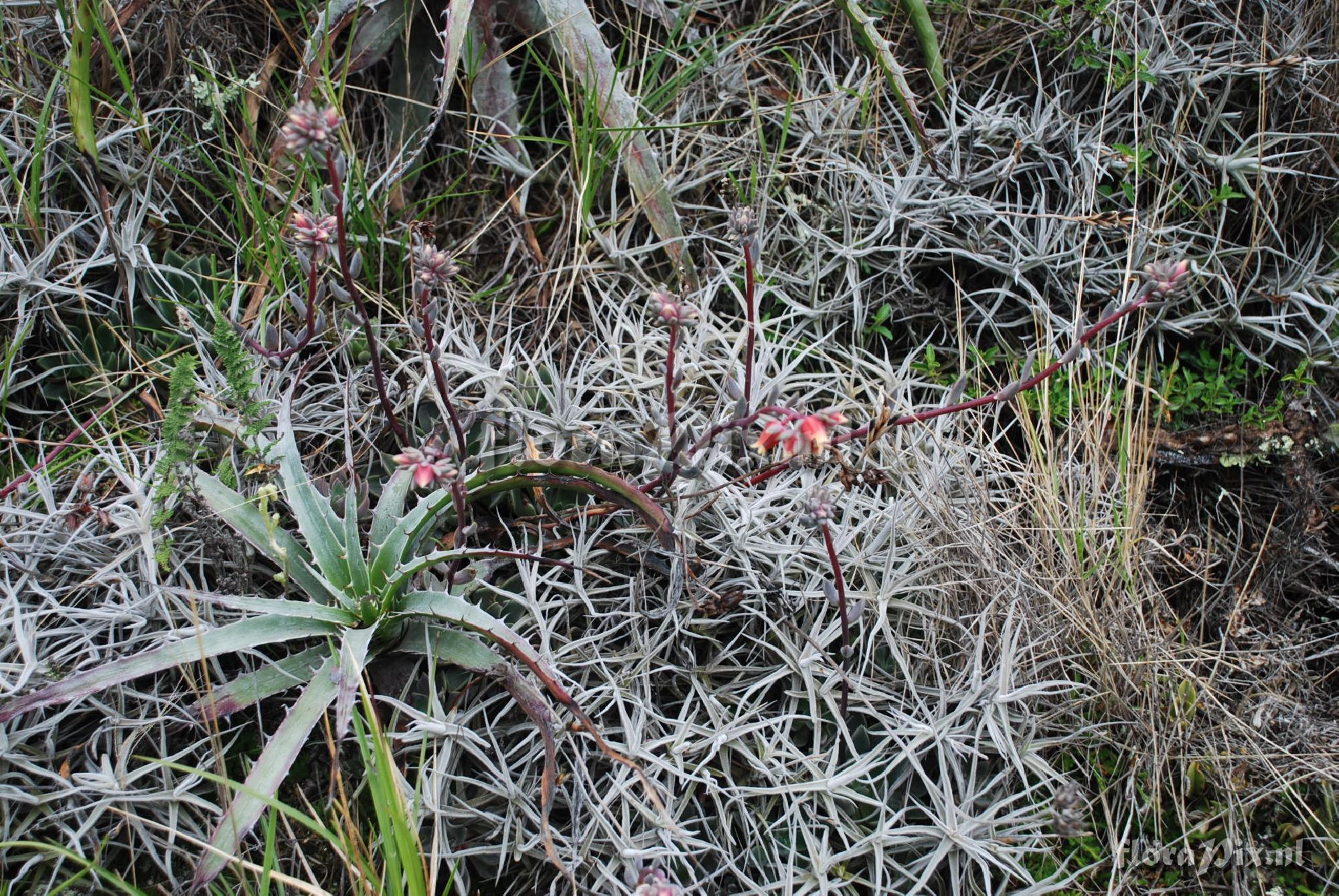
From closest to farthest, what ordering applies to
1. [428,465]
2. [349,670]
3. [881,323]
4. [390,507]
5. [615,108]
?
[428,465], [349,670], [390,507], [615,108], [881,323]

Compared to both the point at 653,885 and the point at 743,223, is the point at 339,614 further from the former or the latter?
the point at 743,223

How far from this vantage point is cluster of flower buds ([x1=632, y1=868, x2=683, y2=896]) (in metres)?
1.08

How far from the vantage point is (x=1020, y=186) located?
2152mm

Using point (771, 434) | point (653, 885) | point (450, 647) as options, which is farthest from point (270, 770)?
point (771, 434)

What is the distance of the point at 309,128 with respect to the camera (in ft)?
3.86

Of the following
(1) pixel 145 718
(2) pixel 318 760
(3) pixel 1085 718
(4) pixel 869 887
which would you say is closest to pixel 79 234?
(1) pixel 145 718

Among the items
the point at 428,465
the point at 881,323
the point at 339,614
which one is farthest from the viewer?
the point at 881,323

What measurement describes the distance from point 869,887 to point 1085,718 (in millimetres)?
489

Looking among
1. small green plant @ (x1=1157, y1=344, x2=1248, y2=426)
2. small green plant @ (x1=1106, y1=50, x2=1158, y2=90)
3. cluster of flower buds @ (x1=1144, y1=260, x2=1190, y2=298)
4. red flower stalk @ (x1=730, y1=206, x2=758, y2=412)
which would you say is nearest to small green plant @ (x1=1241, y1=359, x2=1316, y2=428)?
small green plant @ (x1=1157, y1=344, x2=1248, y2=426)

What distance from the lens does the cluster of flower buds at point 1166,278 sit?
1.27m

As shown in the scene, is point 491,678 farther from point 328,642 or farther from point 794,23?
point 794,23

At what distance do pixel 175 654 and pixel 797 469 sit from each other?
997 millimetres

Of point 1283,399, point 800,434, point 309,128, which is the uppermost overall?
point 309,128

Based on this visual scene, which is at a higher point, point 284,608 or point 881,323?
point 284,608
